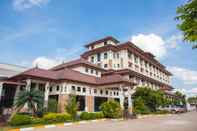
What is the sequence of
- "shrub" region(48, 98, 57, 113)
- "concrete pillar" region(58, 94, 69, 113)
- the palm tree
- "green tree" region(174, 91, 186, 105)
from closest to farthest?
1. the palm tree
2. "shrub" region(48, 98, 57, 113)
3. "concrete pillar" region(58, 94, 69, 113)
4. "green tree" region(174, 91, 186, 105)

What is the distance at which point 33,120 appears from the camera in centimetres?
1630

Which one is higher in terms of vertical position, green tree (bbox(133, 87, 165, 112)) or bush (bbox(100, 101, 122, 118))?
green tree (bbox(133, 87, 165, 112))

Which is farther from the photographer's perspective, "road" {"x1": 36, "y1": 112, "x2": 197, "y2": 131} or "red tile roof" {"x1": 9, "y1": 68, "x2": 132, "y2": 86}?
"red tile roof" {"x1": 9, "y1": 68, "x2": 132, "y2": 86}

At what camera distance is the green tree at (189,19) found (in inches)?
205

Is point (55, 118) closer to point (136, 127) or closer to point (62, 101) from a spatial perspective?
point (62, 101)

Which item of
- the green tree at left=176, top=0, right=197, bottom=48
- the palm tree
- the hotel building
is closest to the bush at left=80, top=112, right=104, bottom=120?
the hotel building

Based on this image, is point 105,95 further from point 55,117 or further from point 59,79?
point 55,117

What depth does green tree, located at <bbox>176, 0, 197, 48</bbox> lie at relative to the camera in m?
5.22

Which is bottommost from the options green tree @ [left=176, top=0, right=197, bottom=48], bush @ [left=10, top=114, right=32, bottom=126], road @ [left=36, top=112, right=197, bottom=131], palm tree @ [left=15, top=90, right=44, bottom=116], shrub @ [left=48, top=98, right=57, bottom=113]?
road @ [left=36, top=112, right=197, bottom=131]

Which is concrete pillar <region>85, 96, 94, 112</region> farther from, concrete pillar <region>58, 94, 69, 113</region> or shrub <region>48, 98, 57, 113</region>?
shrub <region>48, 98, 57, 113</region>

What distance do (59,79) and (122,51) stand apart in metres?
20.1

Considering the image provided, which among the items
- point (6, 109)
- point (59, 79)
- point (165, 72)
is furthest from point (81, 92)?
point (165, 72)

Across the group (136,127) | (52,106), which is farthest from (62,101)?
(136,127)

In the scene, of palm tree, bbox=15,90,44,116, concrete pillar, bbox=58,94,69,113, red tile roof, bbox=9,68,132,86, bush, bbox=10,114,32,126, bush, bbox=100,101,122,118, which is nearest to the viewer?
bush, bbox=10,114,32,126
